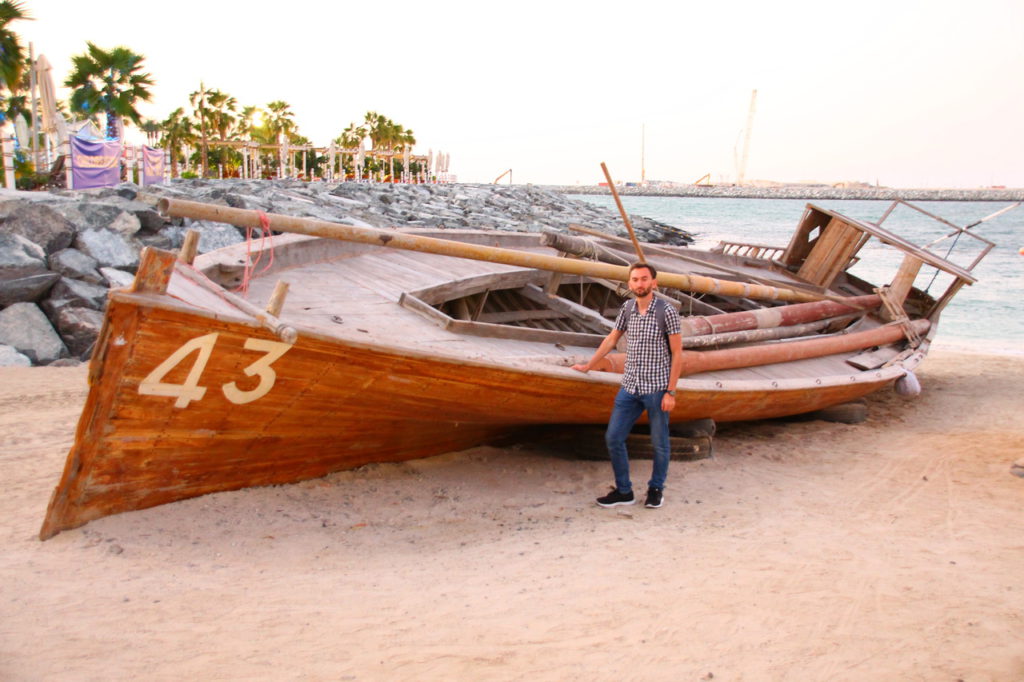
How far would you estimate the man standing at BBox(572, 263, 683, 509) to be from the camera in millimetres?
5012

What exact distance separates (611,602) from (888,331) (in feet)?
21.0

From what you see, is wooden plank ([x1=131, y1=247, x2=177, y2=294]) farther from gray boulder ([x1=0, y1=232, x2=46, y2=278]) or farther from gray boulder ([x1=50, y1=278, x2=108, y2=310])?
gray boulder ([x1=0, y1=232, x2=46, y2=278])

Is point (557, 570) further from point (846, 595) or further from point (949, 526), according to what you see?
point (949, 526)

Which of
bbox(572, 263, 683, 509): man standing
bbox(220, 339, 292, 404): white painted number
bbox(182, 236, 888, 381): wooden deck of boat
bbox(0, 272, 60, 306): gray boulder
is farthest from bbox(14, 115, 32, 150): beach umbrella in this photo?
bbox(572, 263, 683, 509): man standing

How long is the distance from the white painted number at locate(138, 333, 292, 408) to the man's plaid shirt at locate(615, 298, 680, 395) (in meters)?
2.22

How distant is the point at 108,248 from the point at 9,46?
9613 millimetres

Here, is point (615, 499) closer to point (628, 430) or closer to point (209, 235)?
point (628, 430)

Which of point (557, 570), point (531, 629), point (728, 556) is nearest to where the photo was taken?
point (531, 629)

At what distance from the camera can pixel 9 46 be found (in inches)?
655

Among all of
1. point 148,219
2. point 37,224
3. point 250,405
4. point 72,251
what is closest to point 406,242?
point 250,405

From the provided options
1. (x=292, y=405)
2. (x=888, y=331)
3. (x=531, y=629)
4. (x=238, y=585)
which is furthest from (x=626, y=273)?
(x=888, y=331)

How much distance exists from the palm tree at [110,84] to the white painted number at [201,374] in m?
23.2

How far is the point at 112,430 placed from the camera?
13.3 ft

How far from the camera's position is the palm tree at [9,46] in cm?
1631
